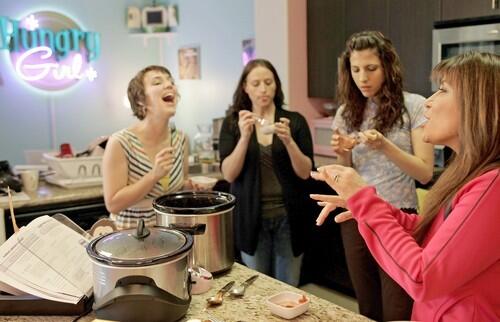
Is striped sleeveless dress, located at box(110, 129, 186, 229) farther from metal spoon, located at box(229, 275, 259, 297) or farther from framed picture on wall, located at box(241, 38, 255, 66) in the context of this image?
framed picture on wall, located at box(241, 38, 255, 66)

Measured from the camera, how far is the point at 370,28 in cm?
339

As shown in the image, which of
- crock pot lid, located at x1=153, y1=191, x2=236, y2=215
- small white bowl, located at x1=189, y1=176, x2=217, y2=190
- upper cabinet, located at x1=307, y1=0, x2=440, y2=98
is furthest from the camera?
upper cabinet, located at x1=307, y1=0, x2=440, y2=98

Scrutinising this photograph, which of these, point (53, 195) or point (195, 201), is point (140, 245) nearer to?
point (195, 201)

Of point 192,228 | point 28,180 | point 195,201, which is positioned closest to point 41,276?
point 192,228

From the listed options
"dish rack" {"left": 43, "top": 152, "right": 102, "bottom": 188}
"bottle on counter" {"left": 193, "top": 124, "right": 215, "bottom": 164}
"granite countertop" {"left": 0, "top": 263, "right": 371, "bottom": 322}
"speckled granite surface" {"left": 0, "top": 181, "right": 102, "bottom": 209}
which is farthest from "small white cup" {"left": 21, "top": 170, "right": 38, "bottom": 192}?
"granite countertop" {"left": 0, "top": 263, "right": 371, "bottom": 322}

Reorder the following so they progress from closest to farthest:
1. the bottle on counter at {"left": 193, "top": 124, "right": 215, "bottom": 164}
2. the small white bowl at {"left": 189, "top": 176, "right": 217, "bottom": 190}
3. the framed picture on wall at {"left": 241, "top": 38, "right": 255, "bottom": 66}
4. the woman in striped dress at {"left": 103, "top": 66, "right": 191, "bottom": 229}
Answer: the woman in striped dress at {"left": 103, "top": 66, "right": 191, "bottom": 229}
the small white bowl at {"left": 189, "top": 176, "right": 217, "bottom": 190}
the bottle on counter at {"left": 193, "top": 124, "right": 215, "bottom": 164}
the framed picture on wall at {"left": 241, "top": 38, "right": 255, "bottom": 66}

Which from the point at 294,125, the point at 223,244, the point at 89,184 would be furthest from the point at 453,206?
the point at 89,184

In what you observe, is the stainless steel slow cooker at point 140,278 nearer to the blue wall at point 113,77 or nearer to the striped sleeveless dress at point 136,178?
the striped sleeveless dress at point 136,178

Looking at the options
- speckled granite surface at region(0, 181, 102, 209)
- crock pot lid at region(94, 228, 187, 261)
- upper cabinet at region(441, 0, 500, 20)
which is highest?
upper cabinet at region(441, 0, 500, 20)

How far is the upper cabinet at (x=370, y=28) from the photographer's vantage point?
3.08 metres

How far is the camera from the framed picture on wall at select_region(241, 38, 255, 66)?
14.6 feet

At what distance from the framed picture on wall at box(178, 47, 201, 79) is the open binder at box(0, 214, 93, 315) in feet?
12.9

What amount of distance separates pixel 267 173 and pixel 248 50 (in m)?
2.22

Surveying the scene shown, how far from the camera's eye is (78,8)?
5320 millimetres
